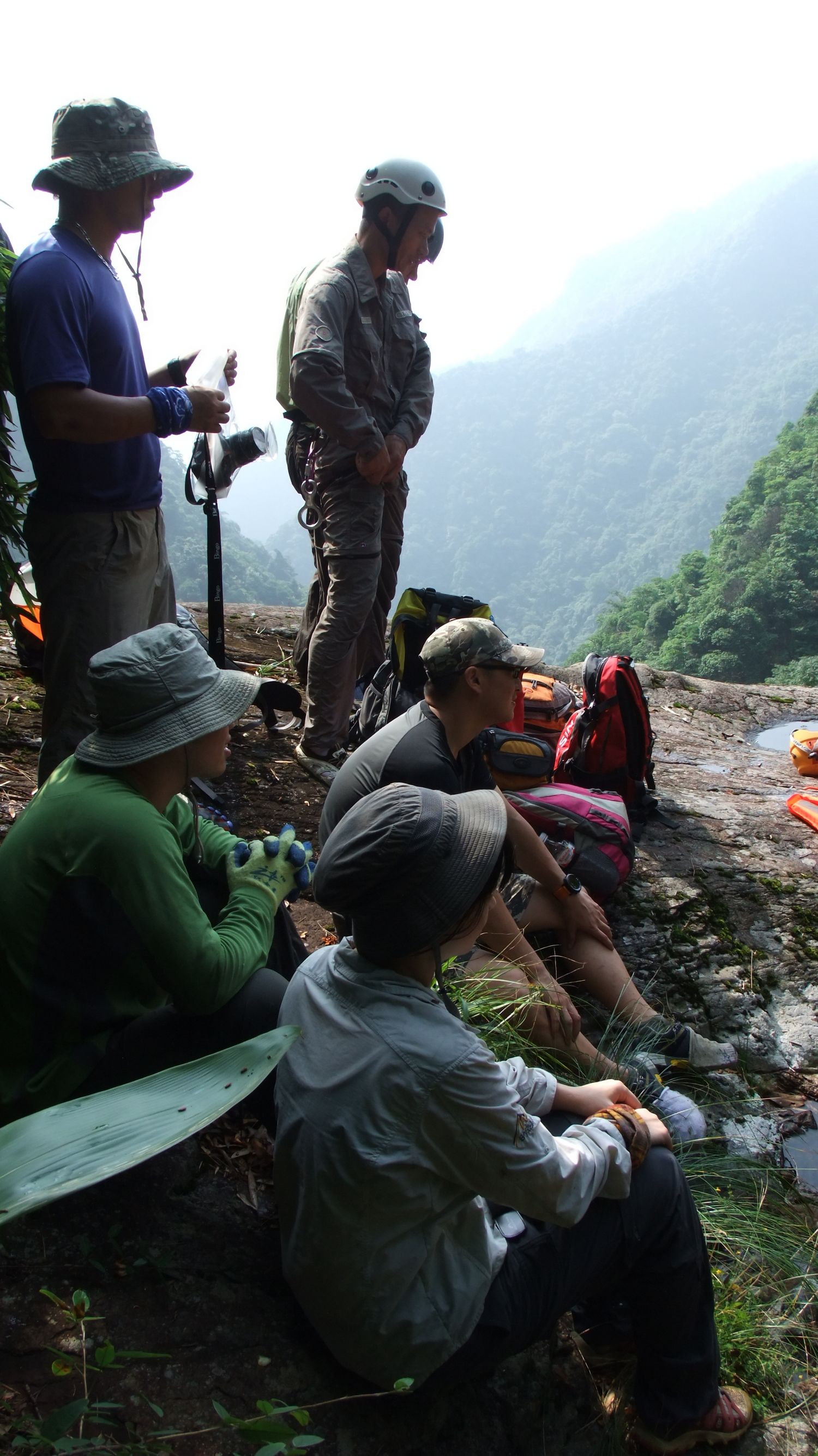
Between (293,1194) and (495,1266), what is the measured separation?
1.38 feet

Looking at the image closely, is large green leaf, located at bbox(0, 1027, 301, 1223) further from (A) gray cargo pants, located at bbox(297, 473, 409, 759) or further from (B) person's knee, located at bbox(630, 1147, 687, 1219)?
(A) gray cargo pants, located at bbox(297, 473, 409, 759)

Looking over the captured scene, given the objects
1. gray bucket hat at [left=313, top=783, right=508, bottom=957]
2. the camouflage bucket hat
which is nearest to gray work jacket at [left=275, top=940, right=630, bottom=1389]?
gray bucket hat at [left=313, top=783, right=508, bottom=957]

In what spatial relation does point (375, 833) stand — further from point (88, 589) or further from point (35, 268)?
point (35, 268)

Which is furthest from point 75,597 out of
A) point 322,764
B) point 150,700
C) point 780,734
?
point 780,734

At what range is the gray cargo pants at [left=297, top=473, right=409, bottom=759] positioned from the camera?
4.34 m

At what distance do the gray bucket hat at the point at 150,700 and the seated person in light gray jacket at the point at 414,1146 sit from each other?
0.47m

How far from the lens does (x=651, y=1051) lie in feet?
10.9

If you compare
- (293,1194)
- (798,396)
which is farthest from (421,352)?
(798,396)

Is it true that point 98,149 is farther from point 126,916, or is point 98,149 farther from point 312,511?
point 126,916

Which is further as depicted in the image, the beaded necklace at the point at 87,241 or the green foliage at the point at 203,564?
the green foliage at the point at 203,564

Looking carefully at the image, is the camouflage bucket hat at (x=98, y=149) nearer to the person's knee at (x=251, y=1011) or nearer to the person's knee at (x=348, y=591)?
the person's knee at (x=348, y=591)

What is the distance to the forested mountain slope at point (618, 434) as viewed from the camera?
413ft

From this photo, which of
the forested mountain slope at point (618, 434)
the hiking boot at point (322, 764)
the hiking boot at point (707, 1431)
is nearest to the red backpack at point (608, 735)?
the hiking boot at point (322, 764)

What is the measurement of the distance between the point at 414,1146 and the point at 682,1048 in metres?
2.13
